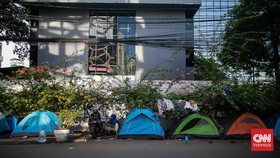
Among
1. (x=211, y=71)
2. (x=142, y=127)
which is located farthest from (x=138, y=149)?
(x=211, y=71)

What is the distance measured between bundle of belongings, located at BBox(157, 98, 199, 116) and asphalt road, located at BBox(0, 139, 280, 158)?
154cm

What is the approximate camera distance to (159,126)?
1070 centimetres

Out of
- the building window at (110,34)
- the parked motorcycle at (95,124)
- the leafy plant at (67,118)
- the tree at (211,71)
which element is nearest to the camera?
the leafy plant at (67,118)

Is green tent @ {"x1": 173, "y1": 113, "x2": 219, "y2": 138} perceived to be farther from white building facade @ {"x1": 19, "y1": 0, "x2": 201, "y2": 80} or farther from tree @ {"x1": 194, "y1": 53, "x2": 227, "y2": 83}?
white building facade @ {"x1": 19, "y1": 0, "x2": 201, "y2": 80}

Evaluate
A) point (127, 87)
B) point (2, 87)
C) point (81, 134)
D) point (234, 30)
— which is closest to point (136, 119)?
point (127, 87)

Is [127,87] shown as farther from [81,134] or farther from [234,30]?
[234,30]

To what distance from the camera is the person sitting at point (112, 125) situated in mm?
11012

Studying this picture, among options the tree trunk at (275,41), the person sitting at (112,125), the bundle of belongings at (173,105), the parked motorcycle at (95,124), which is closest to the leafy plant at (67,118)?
the parked motorcycle at (95,124)

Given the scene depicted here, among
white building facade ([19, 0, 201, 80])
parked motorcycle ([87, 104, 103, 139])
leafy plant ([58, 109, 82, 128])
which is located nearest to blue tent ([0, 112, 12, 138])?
leafy plant ([58, 109, 82, 128])

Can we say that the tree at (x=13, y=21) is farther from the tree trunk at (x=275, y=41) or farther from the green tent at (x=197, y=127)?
the tree trunk at (x=275, y=41)

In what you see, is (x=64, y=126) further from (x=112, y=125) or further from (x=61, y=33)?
(x=61, y=33)

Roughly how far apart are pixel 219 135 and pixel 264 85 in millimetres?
3379

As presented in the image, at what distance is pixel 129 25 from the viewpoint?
1683 cm

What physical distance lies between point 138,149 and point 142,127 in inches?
86.6
